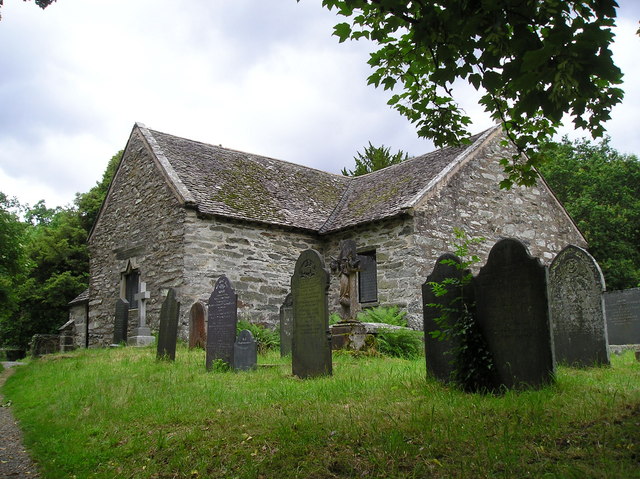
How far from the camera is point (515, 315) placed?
6141mm

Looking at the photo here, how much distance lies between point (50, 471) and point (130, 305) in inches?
541

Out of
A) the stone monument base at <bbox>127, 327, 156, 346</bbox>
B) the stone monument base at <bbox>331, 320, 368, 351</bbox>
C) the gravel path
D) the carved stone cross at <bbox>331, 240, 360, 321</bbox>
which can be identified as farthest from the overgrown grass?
the stone monument base at <bbox>127, 327, 156, 346</bbox>

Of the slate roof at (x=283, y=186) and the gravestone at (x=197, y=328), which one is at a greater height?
the slate roof at (x=283, y=186)

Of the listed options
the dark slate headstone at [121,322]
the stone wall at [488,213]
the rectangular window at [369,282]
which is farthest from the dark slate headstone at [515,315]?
the dark slate headstone at [121,322]

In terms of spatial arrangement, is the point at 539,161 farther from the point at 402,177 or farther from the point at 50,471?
the point at 402,177

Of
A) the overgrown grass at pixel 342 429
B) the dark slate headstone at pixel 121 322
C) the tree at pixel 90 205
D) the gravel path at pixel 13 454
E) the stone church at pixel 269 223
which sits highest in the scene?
the tree at pixel 90 205

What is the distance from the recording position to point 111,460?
534 cm

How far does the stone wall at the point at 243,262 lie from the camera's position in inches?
631

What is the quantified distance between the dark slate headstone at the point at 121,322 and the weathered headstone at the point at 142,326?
29.8 inches

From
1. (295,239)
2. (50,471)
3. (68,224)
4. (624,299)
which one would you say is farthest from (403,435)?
(68,224)

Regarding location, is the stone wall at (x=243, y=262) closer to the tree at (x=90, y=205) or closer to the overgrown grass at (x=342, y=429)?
the overgrown grass at (x=342, y=429)

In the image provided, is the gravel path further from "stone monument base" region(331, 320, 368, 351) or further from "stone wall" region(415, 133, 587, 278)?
"stone wall" region(415, 133, 587, 278)

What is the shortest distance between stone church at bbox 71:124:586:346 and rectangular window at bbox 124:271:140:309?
51 mm

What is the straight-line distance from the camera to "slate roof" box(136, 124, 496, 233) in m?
16.8
